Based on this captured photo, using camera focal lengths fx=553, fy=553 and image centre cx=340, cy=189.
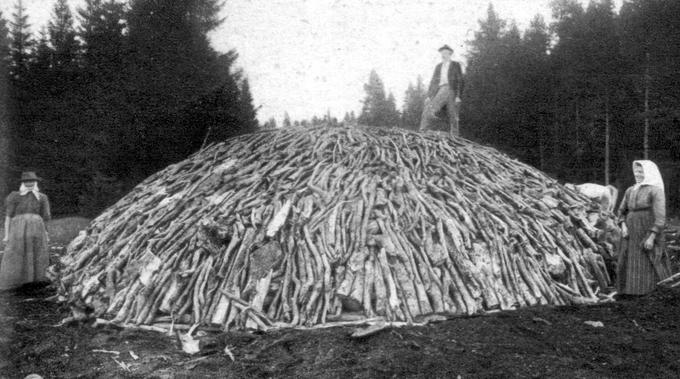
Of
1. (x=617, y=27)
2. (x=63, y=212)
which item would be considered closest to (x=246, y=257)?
(x=63, y=212)

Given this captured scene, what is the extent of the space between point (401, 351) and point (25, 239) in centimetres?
625

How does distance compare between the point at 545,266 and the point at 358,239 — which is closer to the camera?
the point at 358,239

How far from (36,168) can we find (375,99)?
35687mm

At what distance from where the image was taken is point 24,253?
800cm

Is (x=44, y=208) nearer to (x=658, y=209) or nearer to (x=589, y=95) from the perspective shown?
(x=658, y=209)

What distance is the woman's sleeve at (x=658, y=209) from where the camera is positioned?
6.16 meters

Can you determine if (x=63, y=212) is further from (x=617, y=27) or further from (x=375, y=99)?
(x=375, y=99)

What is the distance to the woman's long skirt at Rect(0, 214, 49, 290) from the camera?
790cm

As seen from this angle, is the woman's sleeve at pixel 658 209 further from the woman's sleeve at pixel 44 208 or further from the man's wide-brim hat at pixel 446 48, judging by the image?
the woman's sleeve at pixel 44 208

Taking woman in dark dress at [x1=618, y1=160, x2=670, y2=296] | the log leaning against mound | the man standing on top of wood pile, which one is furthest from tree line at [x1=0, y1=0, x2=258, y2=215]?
woman in dark dress at [x1=618, y1=160, x2=670, y2=296]

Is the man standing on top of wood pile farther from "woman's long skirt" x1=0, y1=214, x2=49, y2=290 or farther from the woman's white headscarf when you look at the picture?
"woman's long skirt" x1=0, y1=214, x2=49, y2=290

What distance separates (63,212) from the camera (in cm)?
2123

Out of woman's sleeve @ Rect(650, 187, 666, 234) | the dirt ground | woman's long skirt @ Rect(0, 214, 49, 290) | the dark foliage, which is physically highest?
the dark foliage

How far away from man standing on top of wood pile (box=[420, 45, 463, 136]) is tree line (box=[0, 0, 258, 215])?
1080cm
